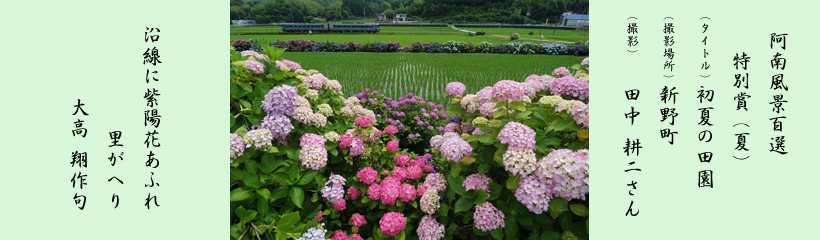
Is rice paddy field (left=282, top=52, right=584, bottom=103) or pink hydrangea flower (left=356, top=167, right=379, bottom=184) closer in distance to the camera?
pink hydrangea flower (left=356, top=167, right=379, bottom=184)

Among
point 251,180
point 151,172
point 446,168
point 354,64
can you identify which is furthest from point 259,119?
point 354,64

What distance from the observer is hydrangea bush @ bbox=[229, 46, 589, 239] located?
1361 millimetres

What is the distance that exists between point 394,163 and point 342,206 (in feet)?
1.88

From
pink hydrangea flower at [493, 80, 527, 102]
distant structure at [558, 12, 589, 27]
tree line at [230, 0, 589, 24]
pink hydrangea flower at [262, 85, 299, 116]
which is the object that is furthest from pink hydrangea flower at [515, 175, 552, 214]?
tree line at [230, 0, 589, 24]

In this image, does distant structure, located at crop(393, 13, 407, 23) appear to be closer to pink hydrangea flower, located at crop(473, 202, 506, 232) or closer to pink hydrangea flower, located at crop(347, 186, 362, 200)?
pink hydrangea flower, located at crop(347, 186, 362, 200)

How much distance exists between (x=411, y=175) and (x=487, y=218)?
18.2 inches

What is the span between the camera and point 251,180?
1502 millimetres

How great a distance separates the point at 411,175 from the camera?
1769mm

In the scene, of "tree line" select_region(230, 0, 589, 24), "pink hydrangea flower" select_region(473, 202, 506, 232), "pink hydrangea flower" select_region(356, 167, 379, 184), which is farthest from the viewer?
"tree line" select_region(230, 0, 589, 24)

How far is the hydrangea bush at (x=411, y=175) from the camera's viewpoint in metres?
1.36

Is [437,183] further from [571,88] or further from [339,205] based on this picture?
[571,88]

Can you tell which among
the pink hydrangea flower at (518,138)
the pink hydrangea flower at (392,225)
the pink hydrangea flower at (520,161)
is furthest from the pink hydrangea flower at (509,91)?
the pink hydrangea flower at (392,225)

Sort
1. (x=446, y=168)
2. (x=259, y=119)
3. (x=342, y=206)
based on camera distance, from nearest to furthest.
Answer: (x=342, y=206), (x=259, y=119), (x=446, y=168)
